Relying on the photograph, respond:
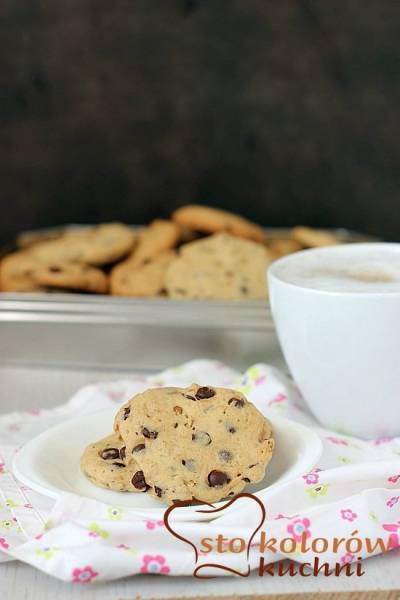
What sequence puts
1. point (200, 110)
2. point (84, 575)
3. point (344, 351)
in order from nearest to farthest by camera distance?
point (84, 575), point (344, 351), point (200, 110)

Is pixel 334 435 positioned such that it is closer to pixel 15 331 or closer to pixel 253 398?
pixel 253 398

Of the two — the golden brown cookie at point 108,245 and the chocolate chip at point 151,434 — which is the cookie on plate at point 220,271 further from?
the chocolate chip at point 151,434

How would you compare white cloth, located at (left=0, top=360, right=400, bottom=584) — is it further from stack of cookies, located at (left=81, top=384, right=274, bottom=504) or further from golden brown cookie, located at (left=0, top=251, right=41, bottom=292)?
golden brown cookie, located at (left=0, top=251, right=41, bottom=292)

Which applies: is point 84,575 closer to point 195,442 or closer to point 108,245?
point 195,442

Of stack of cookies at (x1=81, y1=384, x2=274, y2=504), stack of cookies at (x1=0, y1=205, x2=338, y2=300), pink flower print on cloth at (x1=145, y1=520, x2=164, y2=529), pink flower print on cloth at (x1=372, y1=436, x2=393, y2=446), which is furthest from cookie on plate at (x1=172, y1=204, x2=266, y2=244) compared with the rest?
pink flower print on cloth at (x1=145, y1=520, x2=164, y2=529)

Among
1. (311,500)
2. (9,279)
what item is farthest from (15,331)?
(311,500)

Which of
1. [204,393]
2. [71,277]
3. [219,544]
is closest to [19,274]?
[71,277]
